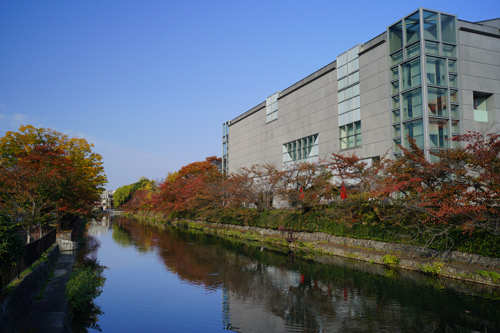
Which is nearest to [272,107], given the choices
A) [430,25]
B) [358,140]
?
[358,140]

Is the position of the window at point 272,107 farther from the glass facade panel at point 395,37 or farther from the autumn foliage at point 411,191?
the glass facade panel at point 395,37

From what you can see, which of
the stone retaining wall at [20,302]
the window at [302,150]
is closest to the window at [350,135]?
the window at [302,150]

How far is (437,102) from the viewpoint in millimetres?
25844

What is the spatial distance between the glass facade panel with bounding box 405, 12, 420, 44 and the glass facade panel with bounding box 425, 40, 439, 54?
847 mm

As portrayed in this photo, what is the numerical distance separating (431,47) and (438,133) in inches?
248

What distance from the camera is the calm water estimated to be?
10917 millimetres

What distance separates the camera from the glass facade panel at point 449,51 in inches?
1037

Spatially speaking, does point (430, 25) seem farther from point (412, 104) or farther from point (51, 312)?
point (51, 312)

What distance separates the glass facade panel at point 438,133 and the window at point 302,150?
13.8 meters

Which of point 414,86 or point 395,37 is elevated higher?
point 395,37

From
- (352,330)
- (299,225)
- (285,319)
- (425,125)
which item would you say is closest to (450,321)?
(352,330)

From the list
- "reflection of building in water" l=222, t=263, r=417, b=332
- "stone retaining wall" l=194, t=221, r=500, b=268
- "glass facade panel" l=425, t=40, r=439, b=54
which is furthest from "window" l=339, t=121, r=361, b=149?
"reflection of building in water" l=222, t=263, r=417, b=332

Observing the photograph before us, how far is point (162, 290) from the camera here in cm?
1575

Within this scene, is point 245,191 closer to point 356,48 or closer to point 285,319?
point 356,48
